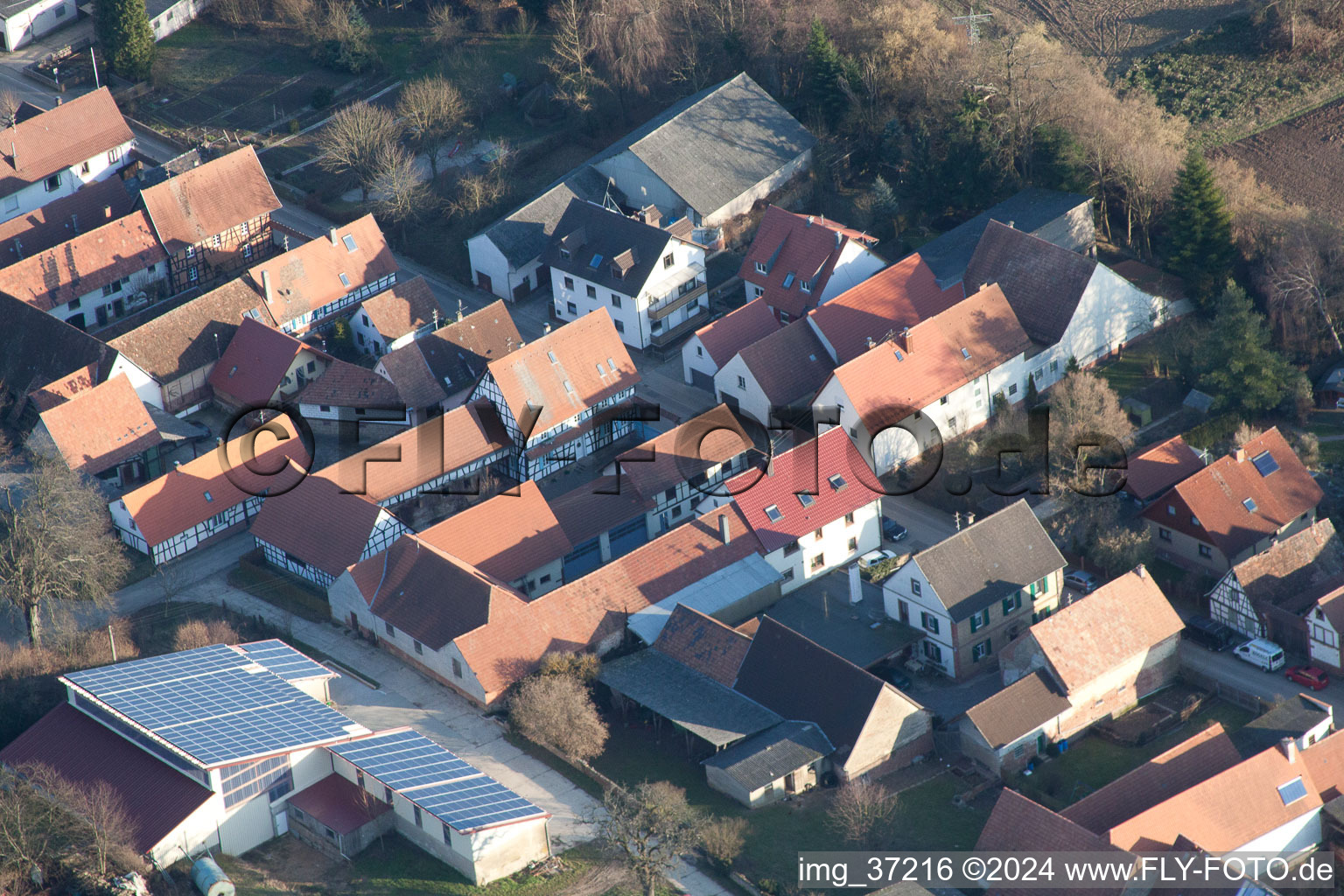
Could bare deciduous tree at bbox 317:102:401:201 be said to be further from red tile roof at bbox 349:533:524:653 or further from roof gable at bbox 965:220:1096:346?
red tile roof at bbox 349:533:524:653

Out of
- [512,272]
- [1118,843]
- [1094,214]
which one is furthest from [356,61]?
[1118,843]

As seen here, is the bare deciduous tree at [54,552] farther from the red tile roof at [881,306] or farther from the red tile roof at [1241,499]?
the red tile roof at [1241,499]

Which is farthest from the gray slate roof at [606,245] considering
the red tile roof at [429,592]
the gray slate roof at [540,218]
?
the red tile roof at [429,592]

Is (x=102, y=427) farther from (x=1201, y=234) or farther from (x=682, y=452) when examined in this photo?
(x=1201, y=234)

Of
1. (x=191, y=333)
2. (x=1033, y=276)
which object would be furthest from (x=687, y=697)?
(x=191, y=333)

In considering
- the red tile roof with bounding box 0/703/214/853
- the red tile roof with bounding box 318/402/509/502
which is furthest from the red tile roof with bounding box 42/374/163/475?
the red tile roof with bounding box 0/703/214/853
